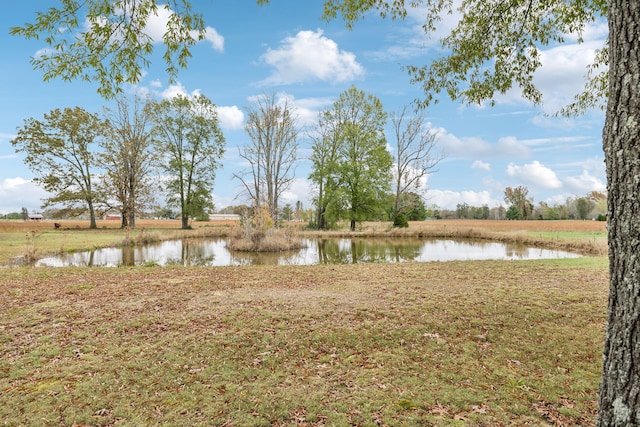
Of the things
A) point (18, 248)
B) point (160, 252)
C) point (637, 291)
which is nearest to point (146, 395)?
point (637, 291)

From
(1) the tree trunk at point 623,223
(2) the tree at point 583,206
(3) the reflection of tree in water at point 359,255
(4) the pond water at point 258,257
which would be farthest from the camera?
(2) the tree at point 583,206

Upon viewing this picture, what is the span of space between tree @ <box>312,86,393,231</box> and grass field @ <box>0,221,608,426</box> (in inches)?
963

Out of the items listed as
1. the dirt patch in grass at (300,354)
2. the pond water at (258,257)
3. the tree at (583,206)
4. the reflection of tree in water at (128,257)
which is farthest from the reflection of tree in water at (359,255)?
the tree at (583,206)

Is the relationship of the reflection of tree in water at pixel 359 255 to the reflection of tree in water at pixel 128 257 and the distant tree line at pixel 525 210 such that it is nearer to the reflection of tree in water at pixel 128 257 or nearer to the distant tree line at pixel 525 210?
the reflection of tree in water at pixel 128 257

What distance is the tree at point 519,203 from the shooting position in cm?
6650

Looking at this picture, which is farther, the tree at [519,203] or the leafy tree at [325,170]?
the tree at [519,203]

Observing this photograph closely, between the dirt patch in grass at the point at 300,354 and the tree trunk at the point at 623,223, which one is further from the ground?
the tree trunk at the point at 623,223

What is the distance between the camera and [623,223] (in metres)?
1.88

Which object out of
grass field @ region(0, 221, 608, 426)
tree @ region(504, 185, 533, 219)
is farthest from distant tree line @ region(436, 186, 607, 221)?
grass field @ region(0, 221, 608, 426)

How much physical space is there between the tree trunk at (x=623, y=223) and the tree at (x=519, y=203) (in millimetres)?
72438

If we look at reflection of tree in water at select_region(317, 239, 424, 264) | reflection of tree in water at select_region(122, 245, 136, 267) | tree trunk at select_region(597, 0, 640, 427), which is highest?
tree trunk at select_region(597, 0, 640, 427)

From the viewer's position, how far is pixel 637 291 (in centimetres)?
181

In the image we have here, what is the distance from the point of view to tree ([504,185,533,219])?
66.5 m

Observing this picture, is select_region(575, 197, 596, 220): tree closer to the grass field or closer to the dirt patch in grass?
the grass field
